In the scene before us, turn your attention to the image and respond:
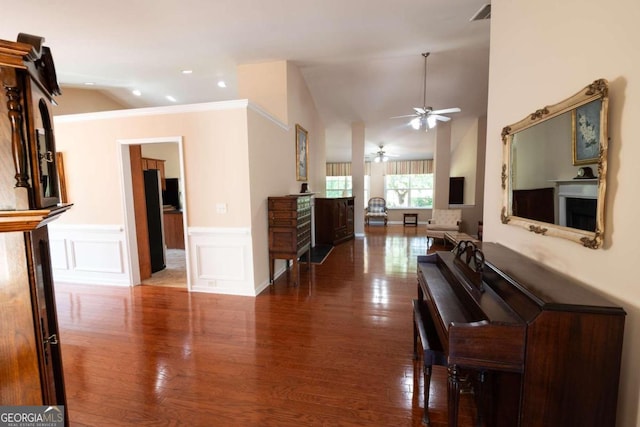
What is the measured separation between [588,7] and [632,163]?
86 centimetres

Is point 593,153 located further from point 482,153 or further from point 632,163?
point 482,153

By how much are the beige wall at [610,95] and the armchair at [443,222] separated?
460 cm

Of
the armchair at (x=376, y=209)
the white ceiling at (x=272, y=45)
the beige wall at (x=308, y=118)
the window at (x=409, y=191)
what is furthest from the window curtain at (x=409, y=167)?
the beige wall at (x=308, y=118)

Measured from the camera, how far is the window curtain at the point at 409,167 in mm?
10227

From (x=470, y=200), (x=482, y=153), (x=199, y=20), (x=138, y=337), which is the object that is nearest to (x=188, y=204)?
(x=138, y=337)

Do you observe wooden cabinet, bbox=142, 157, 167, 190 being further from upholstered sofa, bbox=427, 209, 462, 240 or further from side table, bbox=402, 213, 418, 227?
side table, bbox=402, 213, 418, 227

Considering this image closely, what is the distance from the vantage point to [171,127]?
3.59 meters

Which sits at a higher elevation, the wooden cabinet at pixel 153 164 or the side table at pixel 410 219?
the wooden cabinet at pixel 153 164

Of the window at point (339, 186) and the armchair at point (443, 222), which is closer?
the armchair at point (443, 222)

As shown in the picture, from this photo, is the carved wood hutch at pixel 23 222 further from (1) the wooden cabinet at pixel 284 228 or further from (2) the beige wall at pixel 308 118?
(2) the beige wall at pixel 308 118

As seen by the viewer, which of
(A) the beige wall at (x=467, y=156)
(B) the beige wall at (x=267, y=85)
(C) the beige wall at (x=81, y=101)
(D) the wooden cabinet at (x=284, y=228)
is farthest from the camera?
(A) the beige wall at (x=467, y=156)

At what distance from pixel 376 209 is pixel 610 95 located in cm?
879

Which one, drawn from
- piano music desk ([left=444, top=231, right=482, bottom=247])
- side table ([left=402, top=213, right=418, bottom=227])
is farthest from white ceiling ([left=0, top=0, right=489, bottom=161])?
side table ([left=402, top=213, right=418, bottom=227])
